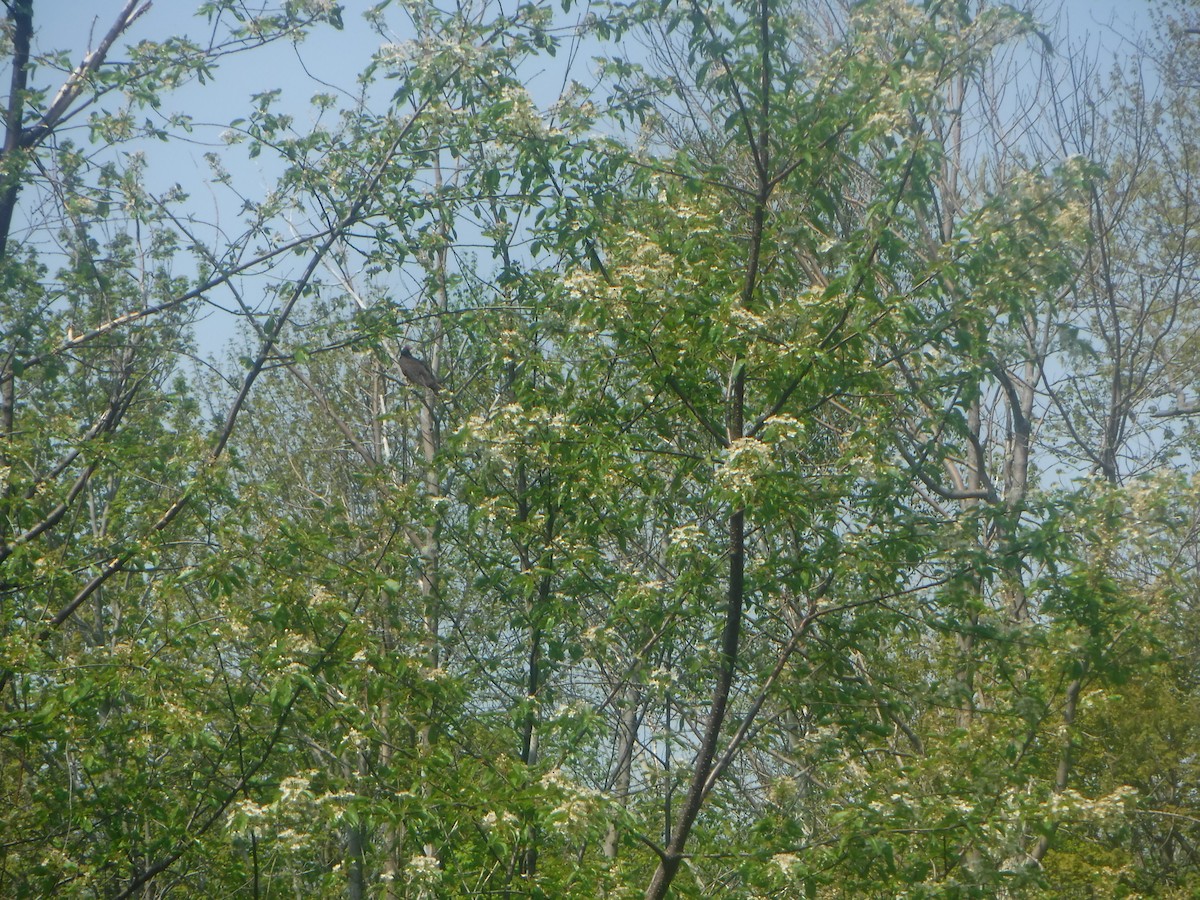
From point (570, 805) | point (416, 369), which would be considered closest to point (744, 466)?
point (570, 805)

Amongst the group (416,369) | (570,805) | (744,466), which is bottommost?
(570,805)

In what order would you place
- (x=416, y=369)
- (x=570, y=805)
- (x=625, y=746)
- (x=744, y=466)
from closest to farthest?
(x=570, y=805), (x=744, y=466), (x=625, y=746), (x=416, y=369)

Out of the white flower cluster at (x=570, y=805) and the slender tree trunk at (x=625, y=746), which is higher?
the slender tree trunk at (x=625, y=746)

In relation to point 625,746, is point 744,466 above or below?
above

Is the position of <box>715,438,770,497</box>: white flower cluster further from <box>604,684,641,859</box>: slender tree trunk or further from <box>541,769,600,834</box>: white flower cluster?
Answer: <box>604,684,641,859</box>: slender tree trunk

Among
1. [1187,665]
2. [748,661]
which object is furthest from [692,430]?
[1187,665]

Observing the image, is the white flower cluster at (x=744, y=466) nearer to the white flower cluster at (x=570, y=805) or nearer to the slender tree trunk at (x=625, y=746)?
the white flower cluster at (x=570, y=805)

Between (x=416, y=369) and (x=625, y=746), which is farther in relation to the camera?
(x=416, y=369)

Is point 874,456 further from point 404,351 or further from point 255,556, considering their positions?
point 404,351

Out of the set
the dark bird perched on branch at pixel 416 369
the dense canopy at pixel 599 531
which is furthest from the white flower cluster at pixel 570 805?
the dark bird perched on branch at pixel 416 369

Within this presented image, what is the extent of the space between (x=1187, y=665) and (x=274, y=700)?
Result: 37.3 feet

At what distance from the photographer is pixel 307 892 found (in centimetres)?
903

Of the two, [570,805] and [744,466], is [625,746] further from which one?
[744,466]

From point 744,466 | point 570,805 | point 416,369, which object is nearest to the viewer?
point 570,805
